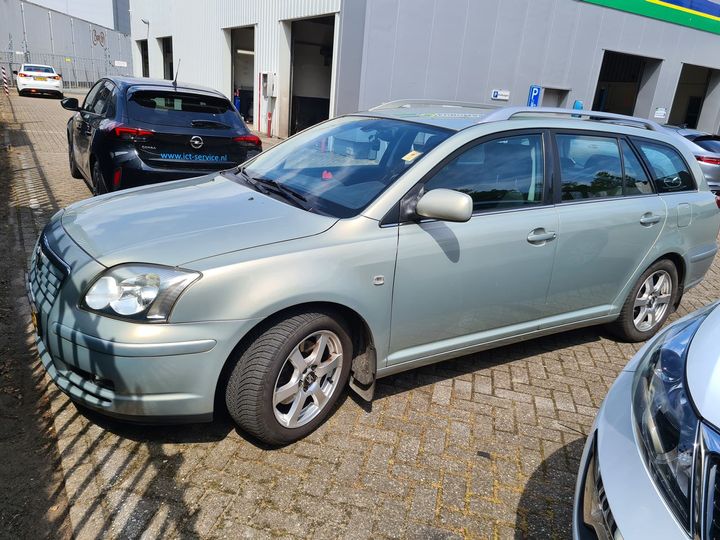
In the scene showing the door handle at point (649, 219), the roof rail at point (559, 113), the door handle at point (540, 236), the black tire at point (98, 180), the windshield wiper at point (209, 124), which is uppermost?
the roof rail at point (559, 113)

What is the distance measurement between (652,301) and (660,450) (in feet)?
10.3

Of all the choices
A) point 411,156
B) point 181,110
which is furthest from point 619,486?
point 181,110

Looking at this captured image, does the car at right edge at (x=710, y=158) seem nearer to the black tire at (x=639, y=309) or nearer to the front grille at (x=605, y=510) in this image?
the black tire at (x=639, y=309)

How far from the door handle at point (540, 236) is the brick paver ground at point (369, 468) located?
3.29 feet

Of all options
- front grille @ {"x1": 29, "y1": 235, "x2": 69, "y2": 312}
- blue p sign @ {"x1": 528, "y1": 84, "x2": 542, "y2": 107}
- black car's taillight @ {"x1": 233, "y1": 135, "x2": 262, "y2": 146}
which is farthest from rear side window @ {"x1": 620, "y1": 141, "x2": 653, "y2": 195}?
blue p sign @ {"x1": 528, "y1": 84, "x2": 542, "y2": 107}

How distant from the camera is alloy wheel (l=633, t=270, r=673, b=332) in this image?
4.32m

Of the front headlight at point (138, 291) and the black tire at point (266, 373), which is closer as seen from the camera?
the front headlight at point (138, 291)

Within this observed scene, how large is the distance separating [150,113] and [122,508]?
15.3 ft

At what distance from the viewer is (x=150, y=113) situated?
235 inches

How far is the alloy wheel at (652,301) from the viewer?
432 centimetres

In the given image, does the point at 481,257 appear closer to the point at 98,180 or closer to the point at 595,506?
the point at 595,506

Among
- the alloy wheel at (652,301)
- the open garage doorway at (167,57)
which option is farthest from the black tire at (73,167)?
the open garage doorway at (167,57)

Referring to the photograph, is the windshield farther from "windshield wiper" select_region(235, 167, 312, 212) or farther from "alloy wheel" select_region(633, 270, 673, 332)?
"alloy wheel" select_region(633, 270, 673, 332)

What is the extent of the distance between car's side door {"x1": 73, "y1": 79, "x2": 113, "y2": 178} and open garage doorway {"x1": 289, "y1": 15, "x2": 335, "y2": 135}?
10.2 meters
